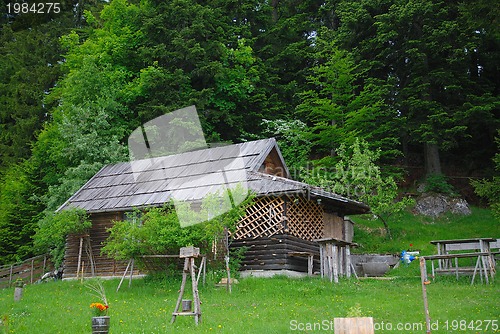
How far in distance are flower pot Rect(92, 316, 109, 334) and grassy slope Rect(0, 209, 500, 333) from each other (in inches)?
32.7

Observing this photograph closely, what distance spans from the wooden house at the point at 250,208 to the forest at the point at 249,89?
374 centimetres

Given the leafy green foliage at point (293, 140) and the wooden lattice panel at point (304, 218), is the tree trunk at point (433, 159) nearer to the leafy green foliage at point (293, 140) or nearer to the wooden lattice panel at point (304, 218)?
the leafy green foliage at point (293, 140)

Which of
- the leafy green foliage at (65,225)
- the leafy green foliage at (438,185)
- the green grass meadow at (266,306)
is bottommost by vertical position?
the green grass meadow at (266,306)

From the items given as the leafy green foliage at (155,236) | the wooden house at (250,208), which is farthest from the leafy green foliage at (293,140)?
the leafy green foliage at (155,236)

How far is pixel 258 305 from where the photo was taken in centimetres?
1367

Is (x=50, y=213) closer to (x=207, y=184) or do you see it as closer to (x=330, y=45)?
(x=207, y=184)

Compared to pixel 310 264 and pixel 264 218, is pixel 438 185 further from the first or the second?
pixel 264 218

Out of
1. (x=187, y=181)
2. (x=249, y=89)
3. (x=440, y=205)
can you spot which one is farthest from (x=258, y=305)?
(x=249, y=89)

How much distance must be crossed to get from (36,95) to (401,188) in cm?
2328

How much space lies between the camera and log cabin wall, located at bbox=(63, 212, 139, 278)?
2145 centimetres

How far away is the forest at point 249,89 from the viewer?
94.0 feet

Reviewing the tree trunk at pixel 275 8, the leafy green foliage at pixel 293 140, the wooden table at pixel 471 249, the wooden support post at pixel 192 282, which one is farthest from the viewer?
the tree trunk at pixel 275 8

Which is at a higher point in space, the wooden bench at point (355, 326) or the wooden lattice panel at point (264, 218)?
the wooden lattice panel at point (264, 218)

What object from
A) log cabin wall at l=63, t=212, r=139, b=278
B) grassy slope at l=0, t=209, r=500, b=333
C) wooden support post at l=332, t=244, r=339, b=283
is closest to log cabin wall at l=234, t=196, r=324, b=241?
wooden support post at l=332, t=244, r=339, b=283
